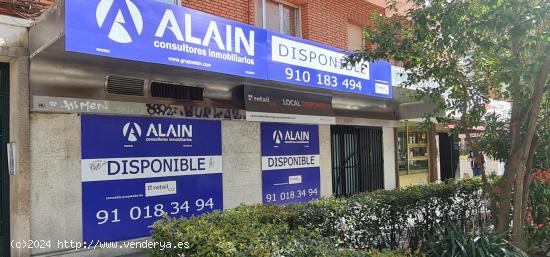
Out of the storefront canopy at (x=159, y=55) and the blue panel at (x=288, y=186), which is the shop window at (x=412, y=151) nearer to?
the blue panel at (x=288, y=186)

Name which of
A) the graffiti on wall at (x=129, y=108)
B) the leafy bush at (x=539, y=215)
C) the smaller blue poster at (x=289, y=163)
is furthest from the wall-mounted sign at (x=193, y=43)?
the leafy bush at (x=539, y=215)

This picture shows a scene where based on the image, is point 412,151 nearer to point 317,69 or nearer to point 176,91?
point 317,69

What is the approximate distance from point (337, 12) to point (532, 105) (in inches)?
268

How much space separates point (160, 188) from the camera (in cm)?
775

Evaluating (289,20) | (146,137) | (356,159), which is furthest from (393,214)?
(356,159)

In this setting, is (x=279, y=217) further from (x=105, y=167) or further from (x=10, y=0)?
(x=10, y=0)

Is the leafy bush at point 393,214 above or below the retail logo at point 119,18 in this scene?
below

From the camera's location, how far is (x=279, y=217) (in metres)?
5.00

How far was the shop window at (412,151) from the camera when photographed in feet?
47.2

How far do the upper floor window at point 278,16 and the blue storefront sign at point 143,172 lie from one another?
2.72 metres

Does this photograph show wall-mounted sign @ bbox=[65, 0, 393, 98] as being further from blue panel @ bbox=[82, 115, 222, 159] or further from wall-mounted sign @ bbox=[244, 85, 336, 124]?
blue panel @ bbox=[82, 115, 222, 159]

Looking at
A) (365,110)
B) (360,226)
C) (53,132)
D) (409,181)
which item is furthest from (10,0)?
(409,181)

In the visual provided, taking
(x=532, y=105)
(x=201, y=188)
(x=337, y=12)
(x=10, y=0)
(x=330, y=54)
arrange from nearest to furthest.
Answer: (x=532, y=105)
(x=10, y=0)
(x=201, y=188)
(x=330, y=54)
(x=337, y=12)

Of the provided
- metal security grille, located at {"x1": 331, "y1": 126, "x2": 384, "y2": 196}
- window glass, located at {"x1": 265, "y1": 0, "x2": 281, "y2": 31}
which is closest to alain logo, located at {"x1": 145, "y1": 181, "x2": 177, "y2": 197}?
window glass, located at {"x1": 265, "y1": 0, "x2": 281, "y2": 31}
